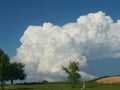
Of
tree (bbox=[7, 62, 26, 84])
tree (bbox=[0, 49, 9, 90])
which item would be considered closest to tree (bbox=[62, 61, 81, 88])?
tree (bbox=[0, 49, 9, 90])

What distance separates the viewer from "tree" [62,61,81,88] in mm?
130375

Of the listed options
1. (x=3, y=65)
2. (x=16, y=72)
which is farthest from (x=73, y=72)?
(x=16, y=72)

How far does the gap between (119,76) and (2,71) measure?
173 ft

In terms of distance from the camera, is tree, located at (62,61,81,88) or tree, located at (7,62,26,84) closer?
tree, located at (62,61,81,88)

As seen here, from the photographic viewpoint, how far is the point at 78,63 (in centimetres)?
13400

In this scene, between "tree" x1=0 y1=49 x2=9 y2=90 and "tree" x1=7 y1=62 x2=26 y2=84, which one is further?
"tree" x1=7 y1=62 x2=26 y2=84

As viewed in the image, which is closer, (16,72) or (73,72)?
(73,72)

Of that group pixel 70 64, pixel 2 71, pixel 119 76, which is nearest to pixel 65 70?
pixel 70 64

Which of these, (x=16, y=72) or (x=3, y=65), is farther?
(x=16, y=72)

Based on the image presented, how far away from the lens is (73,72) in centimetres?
13212

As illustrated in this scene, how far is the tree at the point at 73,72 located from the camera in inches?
5133

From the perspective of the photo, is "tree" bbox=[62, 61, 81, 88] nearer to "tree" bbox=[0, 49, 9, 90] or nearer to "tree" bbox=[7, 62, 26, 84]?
"tree" bbox=[0, 49, 9, 90]

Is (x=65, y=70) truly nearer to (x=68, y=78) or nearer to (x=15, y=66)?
(x=68, y=78)

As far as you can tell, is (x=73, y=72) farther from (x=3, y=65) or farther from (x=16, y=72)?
(x=16, y=72)
